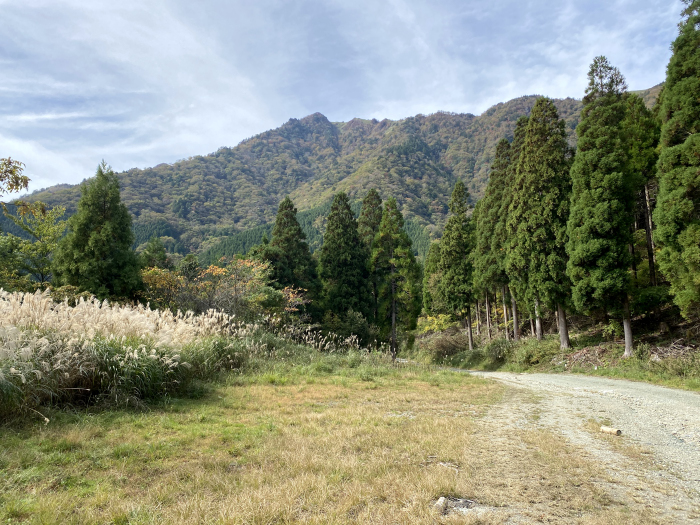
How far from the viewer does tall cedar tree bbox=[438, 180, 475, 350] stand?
2486cm

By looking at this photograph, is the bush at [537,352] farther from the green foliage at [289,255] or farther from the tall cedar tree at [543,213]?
the green foliage at [289,255]

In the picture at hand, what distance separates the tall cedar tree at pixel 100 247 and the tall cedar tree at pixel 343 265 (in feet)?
44.9

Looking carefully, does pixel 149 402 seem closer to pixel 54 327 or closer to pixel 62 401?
pixel 62 401

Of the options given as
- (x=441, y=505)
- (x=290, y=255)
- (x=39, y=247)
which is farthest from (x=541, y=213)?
(x=39, y=247)

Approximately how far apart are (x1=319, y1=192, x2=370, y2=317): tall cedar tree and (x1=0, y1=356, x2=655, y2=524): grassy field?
19.5 metres

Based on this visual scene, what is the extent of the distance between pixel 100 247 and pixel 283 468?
43.9 feet

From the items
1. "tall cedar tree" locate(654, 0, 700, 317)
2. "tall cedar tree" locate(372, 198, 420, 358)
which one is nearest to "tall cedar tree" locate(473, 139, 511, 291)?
"tall cedar tree" locate(372, 198, 420, 358)

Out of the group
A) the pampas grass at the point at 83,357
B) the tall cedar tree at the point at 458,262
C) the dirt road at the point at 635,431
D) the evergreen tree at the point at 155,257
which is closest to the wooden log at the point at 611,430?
the dirt road at the point at 635,431

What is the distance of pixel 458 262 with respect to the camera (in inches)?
1009

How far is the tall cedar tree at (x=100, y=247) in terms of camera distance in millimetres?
13412

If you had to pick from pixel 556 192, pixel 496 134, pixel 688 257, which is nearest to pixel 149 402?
pixel 688 257

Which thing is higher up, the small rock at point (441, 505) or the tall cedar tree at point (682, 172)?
the tall cedar tree at point (682, 172)

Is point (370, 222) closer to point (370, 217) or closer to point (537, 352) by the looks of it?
point (370, 217)

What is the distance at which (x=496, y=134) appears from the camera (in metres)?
178
